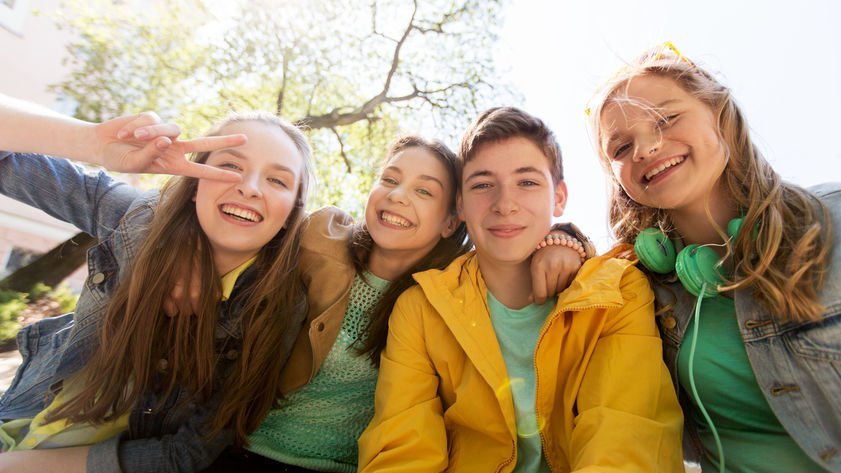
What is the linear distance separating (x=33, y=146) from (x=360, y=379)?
172 cm

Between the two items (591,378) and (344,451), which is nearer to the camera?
(591,378)

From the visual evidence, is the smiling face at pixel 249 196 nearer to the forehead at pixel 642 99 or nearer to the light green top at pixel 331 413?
the light green top at pixel 331 413

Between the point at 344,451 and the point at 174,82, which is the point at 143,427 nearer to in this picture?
the point at 344,451

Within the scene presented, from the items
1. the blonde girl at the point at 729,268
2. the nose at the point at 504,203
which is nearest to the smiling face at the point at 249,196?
the nose at the point at 504,203

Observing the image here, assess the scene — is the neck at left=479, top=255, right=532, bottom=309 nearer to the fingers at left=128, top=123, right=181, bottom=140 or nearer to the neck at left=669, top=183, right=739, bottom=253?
the neck at left=669, top=183, right=739, bottom=253

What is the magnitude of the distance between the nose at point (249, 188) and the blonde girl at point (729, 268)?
160 cm

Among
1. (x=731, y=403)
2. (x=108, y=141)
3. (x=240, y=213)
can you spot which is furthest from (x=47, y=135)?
(x=731, y=403)

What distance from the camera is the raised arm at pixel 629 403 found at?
4.49 feet

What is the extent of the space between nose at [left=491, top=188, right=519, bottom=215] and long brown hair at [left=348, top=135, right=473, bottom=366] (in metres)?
0.44

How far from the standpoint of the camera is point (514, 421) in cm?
166

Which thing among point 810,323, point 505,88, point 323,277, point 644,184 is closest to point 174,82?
point 505,88

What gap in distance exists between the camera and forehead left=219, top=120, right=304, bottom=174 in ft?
6.81

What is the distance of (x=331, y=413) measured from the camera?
2.10 meters

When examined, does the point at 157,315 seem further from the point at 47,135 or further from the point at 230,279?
the point at 47,135
